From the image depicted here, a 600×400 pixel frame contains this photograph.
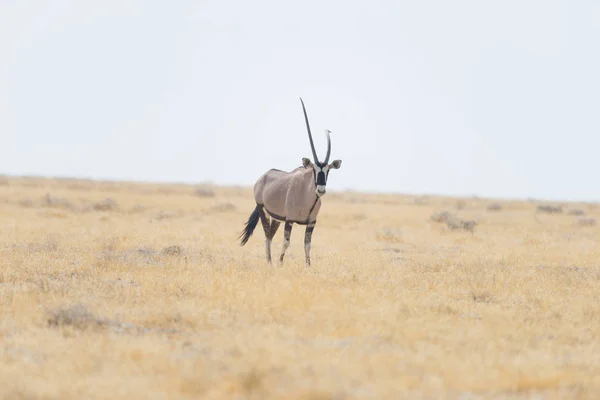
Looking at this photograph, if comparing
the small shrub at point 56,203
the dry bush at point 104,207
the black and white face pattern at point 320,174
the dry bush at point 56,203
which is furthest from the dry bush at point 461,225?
the small shrub at point 56,203

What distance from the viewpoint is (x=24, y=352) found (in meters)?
7.24

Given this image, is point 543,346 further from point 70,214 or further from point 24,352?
point 70,214

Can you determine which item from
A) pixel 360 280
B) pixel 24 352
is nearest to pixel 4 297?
pixel 24 352

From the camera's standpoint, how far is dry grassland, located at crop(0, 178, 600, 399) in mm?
6160

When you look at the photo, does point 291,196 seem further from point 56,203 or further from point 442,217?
point 56,203

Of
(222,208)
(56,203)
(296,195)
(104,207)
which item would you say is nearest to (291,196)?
(296,195)

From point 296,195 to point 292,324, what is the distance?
6093mm

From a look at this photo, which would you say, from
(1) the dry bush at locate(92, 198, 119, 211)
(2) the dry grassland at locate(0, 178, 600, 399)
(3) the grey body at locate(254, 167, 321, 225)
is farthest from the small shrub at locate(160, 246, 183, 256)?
(1) the dry bush at locate(92, 198, 119, 211)

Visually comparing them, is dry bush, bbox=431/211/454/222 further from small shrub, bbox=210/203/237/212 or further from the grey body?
the grey body

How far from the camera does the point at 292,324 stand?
8492 mm

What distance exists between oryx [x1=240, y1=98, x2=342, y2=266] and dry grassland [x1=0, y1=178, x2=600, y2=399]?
91 cm

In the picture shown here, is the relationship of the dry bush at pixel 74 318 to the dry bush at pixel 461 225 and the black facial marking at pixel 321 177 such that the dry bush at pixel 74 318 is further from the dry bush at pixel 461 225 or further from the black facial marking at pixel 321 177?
the dry bush at pixel 461 225

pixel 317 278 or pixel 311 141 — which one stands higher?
pixel 311 141

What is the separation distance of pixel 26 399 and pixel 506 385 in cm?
394
